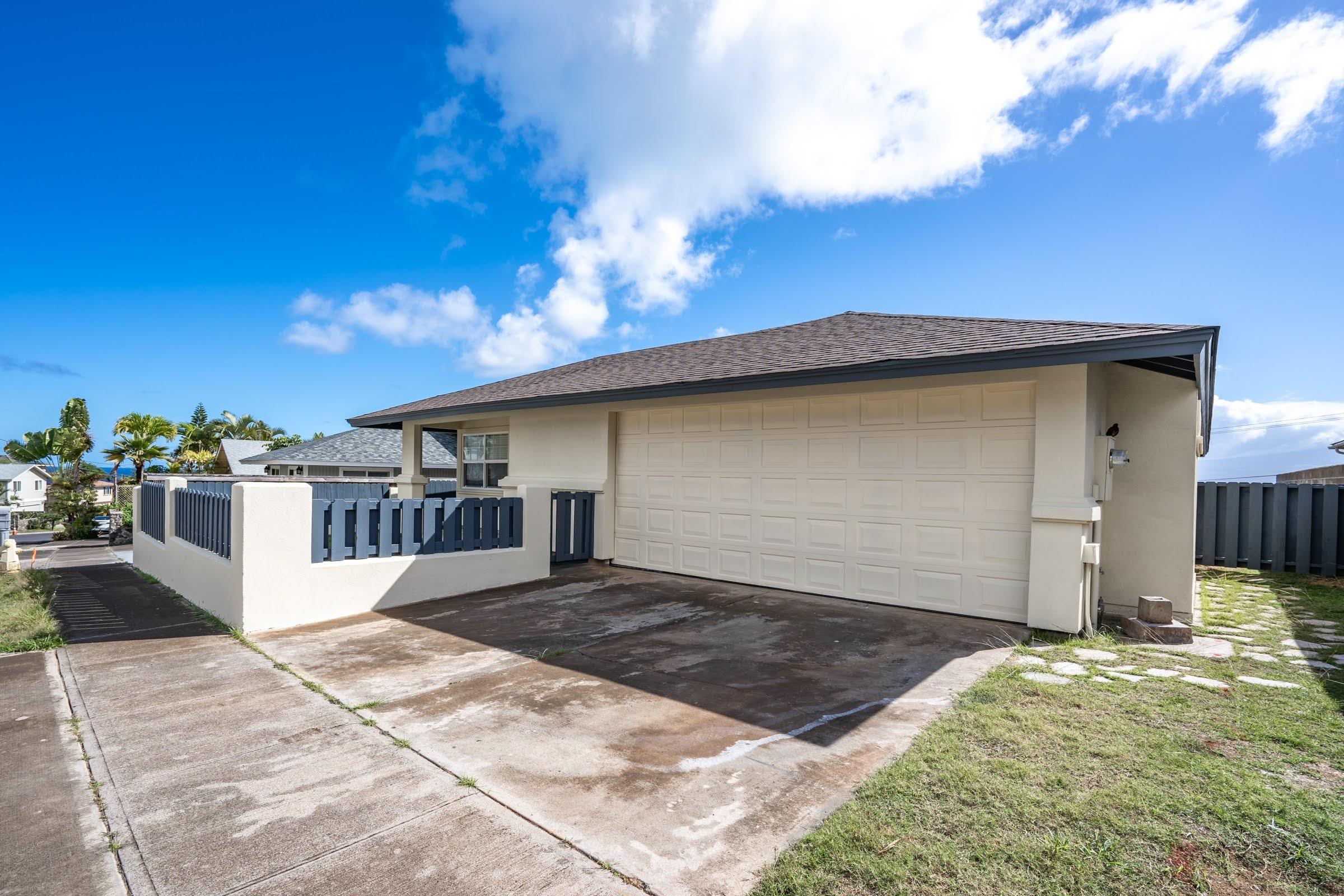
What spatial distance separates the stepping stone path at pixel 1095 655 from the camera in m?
5.22

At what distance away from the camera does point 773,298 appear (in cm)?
1694

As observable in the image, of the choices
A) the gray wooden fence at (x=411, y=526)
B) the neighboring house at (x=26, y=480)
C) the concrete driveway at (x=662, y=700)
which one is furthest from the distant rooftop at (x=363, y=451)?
the neighboring house at (x=26, y=480)

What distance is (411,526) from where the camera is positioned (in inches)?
296

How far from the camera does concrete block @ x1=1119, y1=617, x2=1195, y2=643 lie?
5828mm

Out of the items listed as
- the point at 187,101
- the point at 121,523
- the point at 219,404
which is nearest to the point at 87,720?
the point at 187,101

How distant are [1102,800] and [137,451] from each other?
32.4 meters

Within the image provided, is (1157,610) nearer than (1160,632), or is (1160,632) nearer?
(1160,632)

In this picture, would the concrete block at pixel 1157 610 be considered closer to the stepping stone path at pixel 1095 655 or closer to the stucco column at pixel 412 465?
the stepping stone path at pixel 1095 655

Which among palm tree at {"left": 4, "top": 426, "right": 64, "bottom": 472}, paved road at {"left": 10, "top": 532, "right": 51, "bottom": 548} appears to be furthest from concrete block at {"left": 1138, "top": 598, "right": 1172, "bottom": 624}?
palm tree at {"left": 4, "top": 426, "right": 64, "bottom": 472}

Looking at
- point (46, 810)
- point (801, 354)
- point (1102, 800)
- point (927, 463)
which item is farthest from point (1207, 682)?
point (46, 810)

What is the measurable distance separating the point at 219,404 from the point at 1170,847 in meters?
53.4

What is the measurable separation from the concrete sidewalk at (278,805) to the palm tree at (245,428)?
49364mm

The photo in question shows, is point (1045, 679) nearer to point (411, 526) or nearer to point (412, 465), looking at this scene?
point (411, 526)

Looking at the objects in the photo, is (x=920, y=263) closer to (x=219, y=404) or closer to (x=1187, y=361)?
(x=1187, y=361)
